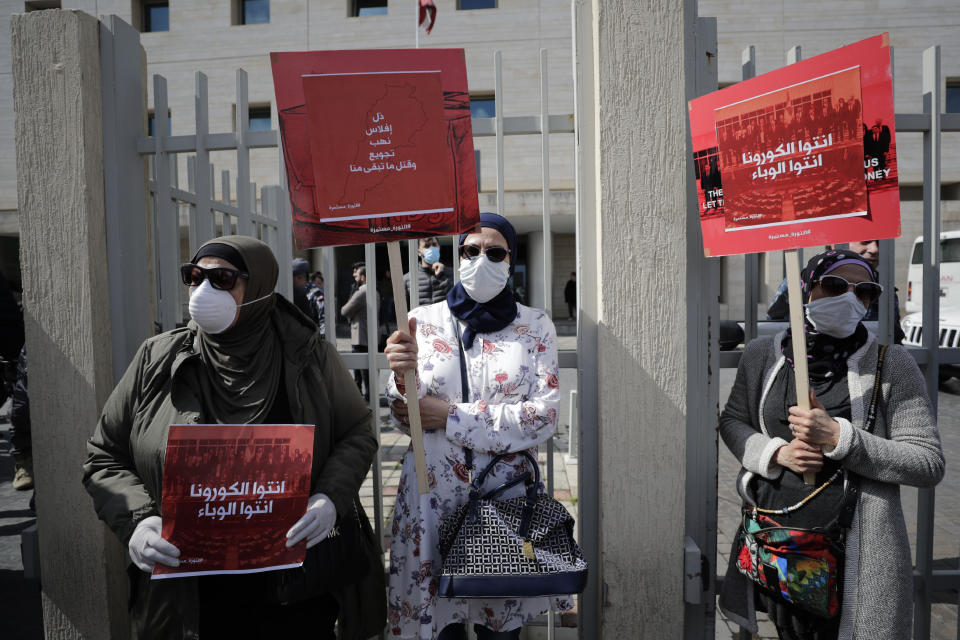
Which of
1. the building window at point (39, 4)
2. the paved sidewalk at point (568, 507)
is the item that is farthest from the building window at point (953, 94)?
the building window at point (39, 4)

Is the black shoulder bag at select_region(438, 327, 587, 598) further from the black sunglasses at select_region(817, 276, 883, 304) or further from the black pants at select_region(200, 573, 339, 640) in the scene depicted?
the black sunglasses at select_region(817, 276, 883, 304)

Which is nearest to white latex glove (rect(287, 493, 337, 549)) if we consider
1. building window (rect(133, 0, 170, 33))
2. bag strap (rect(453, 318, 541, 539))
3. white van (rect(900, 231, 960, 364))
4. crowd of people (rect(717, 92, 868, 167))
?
bag strap (rect(453, 318, 541, 539))

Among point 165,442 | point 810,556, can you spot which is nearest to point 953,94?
point 810,556

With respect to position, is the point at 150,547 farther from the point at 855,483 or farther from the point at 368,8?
the point at 368,8

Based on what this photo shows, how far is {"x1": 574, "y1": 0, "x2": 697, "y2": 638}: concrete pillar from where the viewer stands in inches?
96.2

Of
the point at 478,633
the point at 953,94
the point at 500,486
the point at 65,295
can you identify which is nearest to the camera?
the point at 500,486

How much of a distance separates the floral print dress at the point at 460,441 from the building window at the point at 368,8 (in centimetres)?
2127

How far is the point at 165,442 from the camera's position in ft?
6.56

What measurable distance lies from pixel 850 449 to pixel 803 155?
3.30 feet

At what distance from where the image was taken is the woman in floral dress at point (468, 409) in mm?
2168

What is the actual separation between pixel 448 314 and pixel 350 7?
21087 millimetres

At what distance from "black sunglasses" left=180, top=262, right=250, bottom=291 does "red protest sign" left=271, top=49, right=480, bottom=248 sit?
262mm

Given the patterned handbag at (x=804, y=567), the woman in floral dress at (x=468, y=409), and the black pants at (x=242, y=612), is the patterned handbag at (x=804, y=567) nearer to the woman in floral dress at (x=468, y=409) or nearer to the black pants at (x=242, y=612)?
the woman in floral dress at (x=468, y=409)

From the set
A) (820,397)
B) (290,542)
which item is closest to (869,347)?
(820,397)
